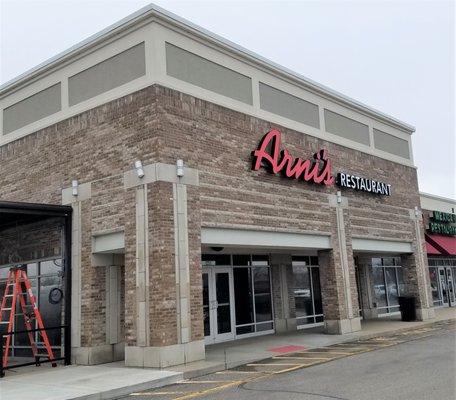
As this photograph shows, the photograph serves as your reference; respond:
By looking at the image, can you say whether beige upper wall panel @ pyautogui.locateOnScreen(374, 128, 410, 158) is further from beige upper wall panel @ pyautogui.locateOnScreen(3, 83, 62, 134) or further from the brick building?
beige upper wall panel @ pyautogui.locateOnScreen(3, 83, 62, 134)

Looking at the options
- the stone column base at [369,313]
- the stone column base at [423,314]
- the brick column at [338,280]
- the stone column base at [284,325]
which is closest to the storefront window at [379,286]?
the stone column base at [369,313]

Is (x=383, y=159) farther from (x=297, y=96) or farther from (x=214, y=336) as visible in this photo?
(x=214, y=336)

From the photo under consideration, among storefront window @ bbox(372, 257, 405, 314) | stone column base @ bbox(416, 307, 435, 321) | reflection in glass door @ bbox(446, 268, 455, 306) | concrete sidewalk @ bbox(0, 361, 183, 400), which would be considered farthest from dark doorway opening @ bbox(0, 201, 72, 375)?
reflection in glass door @ bbox(446, 268, 455, 306)

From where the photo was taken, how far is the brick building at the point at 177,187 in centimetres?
1305

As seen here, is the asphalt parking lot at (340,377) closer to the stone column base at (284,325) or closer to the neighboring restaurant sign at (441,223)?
the stone column base at (284,325)

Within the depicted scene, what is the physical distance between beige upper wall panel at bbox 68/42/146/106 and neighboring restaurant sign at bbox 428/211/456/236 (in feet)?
70.0

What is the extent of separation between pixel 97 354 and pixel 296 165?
Result: 8.50 m

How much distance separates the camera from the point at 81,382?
1093cm

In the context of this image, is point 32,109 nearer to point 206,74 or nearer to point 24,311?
point 206,74

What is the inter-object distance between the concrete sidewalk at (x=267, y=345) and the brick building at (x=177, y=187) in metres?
0.64

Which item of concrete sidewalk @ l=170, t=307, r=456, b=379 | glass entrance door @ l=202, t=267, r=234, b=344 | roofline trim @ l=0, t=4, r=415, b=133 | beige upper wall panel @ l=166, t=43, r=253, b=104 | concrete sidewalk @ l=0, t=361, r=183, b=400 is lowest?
concrete sidewalk @ l=0, t=361, r=183, b=400

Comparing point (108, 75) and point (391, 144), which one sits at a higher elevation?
point (391, 144)

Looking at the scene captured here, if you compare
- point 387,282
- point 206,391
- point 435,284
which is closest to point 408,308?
point 387,282

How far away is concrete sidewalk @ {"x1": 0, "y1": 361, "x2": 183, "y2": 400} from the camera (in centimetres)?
975
